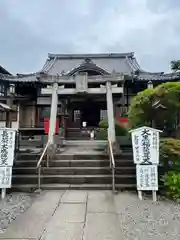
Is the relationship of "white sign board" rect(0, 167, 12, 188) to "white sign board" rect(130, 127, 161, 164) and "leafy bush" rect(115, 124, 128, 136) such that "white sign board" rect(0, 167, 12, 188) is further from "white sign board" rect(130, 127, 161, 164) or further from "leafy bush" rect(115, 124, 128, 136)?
"leafy bush" rect(115, 124, 128, 136)

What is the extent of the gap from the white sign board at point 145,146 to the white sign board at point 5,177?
362 centimetres

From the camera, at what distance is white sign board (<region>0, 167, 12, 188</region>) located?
6352 mm

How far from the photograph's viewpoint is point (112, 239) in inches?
142

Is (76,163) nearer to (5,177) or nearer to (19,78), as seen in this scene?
(5,177)

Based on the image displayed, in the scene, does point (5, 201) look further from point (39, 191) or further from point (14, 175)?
point (14, 175)

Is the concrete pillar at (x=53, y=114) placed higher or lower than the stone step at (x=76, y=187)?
higher

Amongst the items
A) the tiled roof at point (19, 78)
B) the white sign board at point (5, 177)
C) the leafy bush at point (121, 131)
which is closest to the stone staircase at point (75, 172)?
the white sign board at point (5, 177)

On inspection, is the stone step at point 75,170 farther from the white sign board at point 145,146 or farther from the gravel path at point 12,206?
the white sign board at point 145,146

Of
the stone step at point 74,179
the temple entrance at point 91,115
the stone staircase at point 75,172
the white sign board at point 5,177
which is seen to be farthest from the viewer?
the temple entrance at point 91,115

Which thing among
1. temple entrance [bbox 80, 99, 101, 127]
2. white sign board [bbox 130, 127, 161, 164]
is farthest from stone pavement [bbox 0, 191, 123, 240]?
temple entrance [bbox 80, 99, 101, 127]

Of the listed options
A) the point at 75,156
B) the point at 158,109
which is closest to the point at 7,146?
the point at 75,156

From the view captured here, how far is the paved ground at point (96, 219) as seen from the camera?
377 cm

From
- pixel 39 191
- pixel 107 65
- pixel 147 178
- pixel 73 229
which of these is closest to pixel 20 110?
pixel 107 65

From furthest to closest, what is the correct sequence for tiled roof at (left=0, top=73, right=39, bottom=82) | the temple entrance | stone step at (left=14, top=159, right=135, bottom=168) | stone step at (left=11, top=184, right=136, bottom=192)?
1. the temple entrance
2. tiled roof at (left=0, top=73, right=39, bottom=82)
3. stone step at (left=14, top=159, right=135, bottom=168)
4. stone step at (left=11, top=184, right=136, bottom=192)
